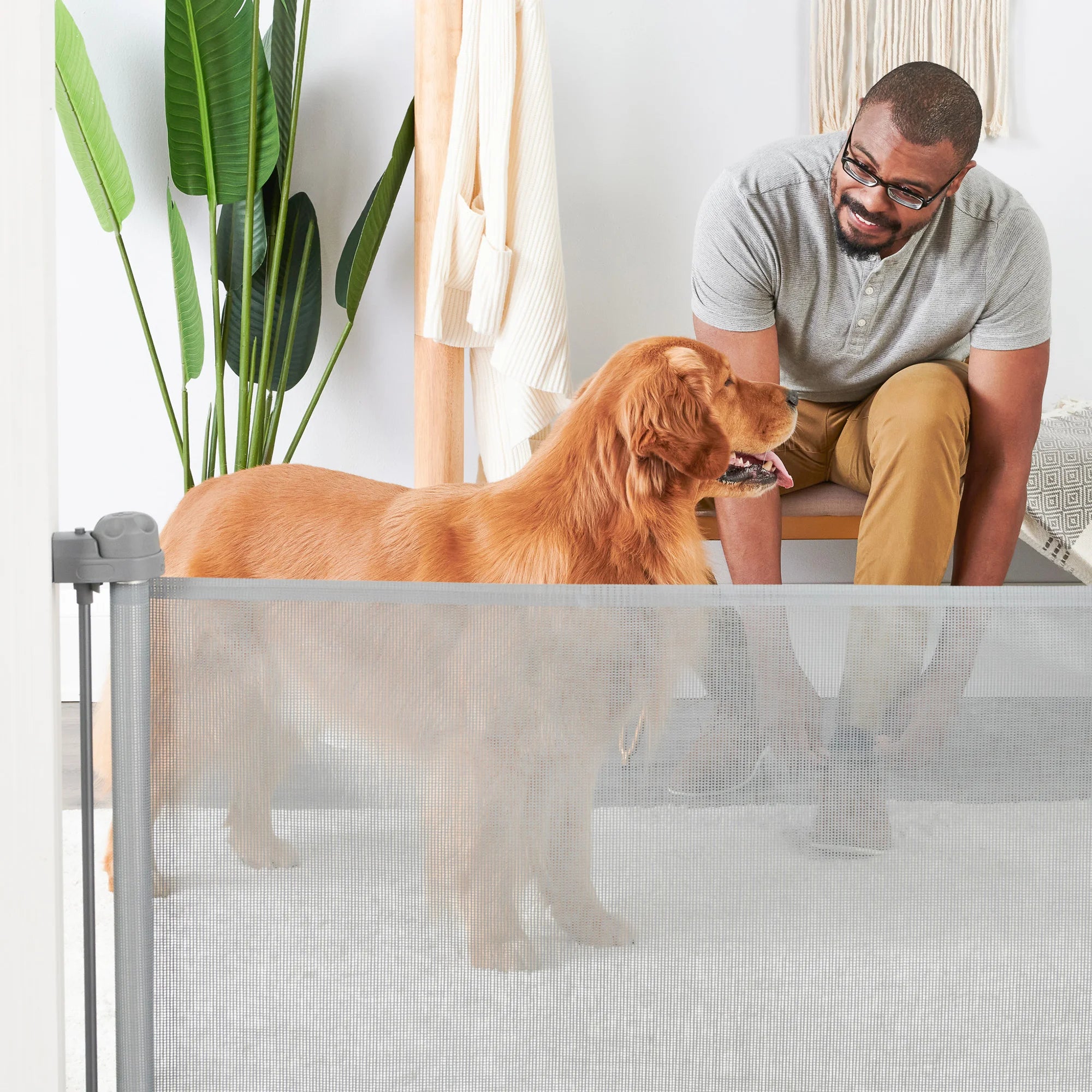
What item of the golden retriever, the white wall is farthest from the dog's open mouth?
the white wall

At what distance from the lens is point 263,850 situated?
498 mm

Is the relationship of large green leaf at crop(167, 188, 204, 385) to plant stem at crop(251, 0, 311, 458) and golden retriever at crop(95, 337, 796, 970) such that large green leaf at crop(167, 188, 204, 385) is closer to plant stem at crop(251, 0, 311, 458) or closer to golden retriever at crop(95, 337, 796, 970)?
plant stem at crop(251, 0, 311, 458)

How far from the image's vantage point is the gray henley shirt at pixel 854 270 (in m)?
1.46

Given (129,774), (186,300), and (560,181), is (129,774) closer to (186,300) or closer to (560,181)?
(186,300)

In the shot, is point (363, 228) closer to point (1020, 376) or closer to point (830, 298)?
point (830, 298)

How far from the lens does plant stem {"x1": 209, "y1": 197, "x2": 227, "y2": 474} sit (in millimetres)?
1795

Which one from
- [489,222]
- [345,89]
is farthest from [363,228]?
[345,89]

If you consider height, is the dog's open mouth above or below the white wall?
below

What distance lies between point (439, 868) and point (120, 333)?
1.98 meters

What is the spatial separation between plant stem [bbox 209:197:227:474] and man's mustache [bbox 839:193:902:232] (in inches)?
44.6

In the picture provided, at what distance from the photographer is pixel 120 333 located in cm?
215

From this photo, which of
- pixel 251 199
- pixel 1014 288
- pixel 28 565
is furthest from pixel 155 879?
pixel 251 199

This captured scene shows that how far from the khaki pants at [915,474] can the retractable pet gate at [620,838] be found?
0.85 meters

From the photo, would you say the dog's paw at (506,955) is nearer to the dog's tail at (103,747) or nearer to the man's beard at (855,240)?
the dog's tail at (103,747)
